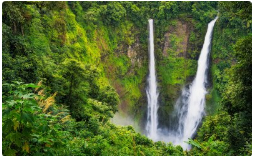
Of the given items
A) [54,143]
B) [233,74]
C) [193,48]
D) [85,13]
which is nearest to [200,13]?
[193,48]

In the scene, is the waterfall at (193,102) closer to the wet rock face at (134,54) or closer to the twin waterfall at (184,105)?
the twin waterfall at (184,105)

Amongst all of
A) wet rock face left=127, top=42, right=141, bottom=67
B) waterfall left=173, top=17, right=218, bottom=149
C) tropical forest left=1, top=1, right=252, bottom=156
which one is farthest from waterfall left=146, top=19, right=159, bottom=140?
waterfall left=173, top=17, right=218, bottom=149

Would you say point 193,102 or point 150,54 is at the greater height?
point 150,54

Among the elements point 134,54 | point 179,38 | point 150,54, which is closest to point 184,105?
point 150,54

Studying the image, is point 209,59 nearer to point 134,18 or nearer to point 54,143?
point 134,18

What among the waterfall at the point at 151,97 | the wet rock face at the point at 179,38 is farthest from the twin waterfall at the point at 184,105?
the wet rock face at the point at 179,38

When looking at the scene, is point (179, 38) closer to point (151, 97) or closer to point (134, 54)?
point (134, 54)

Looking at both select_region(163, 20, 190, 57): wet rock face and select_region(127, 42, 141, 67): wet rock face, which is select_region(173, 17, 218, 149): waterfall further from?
select_region(127, 42, 141, 67): wet rock face
